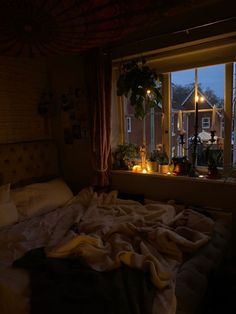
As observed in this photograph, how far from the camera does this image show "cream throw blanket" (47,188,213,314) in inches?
45.6

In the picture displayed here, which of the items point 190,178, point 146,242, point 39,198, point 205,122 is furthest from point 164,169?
point 39,198

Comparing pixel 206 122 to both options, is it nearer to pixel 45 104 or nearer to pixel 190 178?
pixel 190 178

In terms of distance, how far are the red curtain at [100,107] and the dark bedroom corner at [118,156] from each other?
13 millimetres

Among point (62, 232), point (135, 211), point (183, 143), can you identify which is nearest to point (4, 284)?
point (62, 232)

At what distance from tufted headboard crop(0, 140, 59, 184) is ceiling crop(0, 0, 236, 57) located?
141 centimetres

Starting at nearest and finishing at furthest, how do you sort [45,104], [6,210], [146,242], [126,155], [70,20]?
1. [70,20]
2. [146,242]
3. [6,210]
4. [126,155]
5. [45,104]

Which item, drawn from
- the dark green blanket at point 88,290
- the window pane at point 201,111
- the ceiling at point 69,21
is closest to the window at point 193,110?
the window pane at point 201,111

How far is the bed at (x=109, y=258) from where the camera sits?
107 cm

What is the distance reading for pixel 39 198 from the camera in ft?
7.54

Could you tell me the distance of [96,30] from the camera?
3.25 feet

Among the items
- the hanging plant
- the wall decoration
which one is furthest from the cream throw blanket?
the wall decoration

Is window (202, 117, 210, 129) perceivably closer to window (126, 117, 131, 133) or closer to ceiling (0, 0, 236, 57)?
window (126, 117, 131, 133)

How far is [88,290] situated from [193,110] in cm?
175

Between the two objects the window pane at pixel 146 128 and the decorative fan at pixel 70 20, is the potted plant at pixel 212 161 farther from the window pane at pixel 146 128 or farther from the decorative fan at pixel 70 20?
the decorative fan at pixel 70 20
